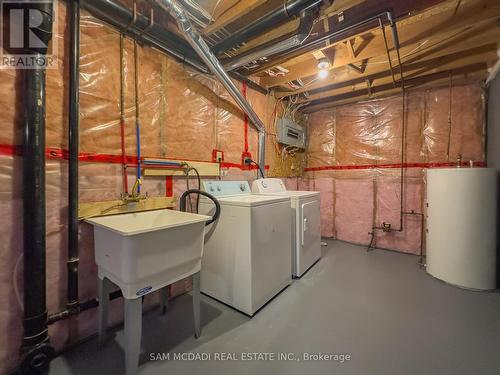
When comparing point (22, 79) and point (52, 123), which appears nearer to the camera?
point (22, 79)

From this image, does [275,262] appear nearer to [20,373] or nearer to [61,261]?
[61,261]

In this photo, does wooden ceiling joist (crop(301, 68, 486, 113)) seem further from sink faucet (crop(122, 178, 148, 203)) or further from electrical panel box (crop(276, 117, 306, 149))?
sink faucet (crop(122, 178, 148, 203))

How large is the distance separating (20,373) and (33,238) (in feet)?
2.45

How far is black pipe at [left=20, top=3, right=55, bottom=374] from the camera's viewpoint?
3.68 feet

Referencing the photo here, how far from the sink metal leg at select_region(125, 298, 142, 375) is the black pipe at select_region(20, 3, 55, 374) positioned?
0.52 metres

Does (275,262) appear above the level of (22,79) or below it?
below

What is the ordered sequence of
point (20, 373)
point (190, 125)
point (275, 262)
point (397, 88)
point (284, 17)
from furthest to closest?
point (397, 88), point (190, 125), point (275, 262), point (284, 17), point (20, 373)

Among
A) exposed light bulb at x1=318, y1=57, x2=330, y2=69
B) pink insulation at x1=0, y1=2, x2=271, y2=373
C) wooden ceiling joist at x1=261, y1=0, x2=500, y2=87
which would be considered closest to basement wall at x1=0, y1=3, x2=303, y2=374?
pink insulation at x1=0, y1=2, x2=271, y2=373

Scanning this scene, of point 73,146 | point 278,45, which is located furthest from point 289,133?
point 73,146

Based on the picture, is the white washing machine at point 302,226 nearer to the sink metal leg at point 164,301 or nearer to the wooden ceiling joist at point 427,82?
the sink metal leg at point 164,301

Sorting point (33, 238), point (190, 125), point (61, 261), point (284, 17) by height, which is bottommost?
point (61, 261)

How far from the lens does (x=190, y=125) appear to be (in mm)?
2033

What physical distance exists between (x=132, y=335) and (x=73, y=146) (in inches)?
45.7

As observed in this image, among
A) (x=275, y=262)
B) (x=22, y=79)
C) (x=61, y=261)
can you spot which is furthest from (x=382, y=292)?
(x=22, y=79)
